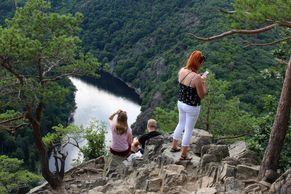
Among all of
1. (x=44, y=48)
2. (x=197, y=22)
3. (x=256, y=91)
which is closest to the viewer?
(x=44, y=48)

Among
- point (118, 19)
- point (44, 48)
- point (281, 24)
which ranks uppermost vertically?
point (118, 19)

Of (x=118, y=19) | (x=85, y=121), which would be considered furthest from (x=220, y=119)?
(x=118, y=19)

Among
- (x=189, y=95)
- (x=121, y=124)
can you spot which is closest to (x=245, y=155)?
(x=189, y=95)

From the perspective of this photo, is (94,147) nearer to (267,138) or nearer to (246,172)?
(267,138)

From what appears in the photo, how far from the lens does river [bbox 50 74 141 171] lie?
5247 cm

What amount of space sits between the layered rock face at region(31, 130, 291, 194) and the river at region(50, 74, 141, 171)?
3963 cm

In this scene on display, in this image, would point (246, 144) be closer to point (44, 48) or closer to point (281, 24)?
point (281, 24)

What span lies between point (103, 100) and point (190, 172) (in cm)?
5118

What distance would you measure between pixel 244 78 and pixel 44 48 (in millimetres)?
28041

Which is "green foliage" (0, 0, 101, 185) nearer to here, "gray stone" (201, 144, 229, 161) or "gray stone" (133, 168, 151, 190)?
"gray stone" (133, 168, 151, 190)

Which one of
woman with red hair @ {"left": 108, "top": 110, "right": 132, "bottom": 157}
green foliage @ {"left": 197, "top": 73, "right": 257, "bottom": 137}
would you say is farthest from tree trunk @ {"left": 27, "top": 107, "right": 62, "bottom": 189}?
green foliage @ {"left": 197, "top": 73, "right": 257, "bottom": 137}

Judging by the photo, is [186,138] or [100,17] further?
[100,17]

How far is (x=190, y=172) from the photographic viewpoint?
25.5 ft

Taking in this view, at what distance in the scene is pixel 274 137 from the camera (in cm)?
699
